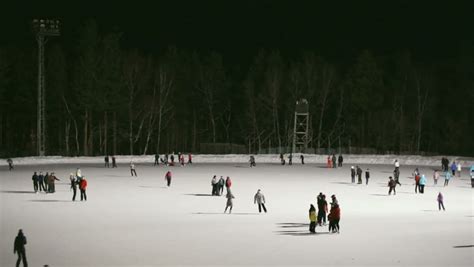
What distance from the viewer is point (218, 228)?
→ 22.9 m

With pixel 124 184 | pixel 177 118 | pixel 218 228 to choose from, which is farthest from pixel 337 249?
pixel 177 118

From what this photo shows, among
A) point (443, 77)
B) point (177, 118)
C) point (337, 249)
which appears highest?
point (443, 77)

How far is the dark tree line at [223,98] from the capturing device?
7312 centimetres

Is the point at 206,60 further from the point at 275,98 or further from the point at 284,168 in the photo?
the point at 284,168

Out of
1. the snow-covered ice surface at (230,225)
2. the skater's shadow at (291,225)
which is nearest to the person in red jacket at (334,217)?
the snow-covered ice surface at (230,225)

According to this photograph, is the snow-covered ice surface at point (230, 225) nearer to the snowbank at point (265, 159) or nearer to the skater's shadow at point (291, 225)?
the skater's shadow at point (291, 225)

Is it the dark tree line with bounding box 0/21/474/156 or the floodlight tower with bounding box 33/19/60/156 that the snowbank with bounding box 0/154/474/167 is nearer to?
the floodlight tower with bounding box 33/19/60/156

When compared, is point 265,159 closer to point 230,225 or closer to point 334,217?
point 230,225

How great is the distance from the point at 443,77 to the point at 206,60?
1325 inches

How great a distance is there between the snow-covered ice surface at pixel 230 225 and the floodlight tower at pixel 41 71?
56.3 feet

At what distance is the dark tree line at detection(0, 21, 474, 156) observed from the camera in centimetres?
7312

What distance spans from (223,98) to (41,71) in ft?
105

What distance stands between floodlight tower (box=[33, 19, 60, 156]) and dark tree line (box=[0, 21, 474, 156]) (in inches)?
412

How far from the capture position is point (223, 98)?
281 feet
